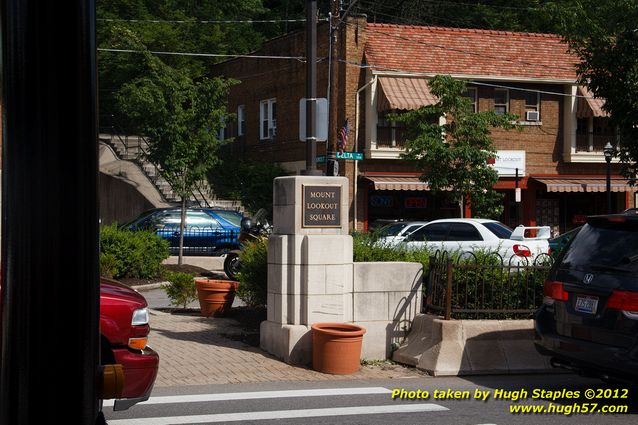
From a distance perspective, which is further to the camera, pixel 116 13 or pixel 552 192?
pixel 116 13

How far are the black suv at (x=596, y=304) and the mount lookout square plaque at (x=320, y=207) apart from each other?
3.30 m

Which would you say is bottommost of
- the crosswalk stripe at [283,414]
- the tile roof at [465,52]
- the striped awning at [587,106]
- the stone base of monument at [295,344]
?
the crosswalk stripe at [283,414]

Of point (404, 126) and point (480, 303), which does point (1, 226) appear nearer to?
point (480, 303)

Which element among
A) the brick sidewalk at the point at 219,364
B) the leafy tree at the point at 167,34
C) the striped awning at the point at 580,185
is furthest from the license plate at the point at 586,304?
the leafy tree at the point at 167,34

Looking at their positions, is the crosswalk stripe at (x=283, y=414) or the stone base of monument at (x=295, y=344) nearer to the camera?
the crosswalk stripe at (x=283, y=414)

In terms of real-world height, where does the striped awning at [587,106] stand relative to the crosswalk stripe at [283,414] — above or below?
above

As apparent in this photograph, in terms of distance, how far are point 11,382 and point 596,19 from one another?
1835cm

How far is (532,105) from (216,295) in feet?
83.6

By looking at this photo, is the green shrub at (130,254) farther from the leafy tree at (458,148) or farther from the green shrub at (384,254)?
the leafy tree at (458,148)

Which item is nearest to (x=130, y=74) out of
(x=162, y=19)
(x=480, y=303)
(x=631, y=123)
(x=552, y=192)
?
(x=162, y=19)

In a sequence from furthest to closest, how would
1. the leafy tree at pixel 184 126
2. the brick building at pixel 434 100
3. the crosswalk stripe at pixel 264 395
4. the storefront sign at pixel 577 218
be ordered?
1. the storefront sign at pixel 577 218
2. the brick building at pixel 434 100
3. the leafy tree at pixel 184 126
4. the crosswalk stripe at pixel 264 395

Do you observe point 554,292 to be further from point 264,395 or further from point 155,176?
point 155,176

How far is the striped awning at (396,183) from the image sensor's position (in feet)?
108

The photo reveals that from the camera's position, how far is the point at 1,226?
1.57m
